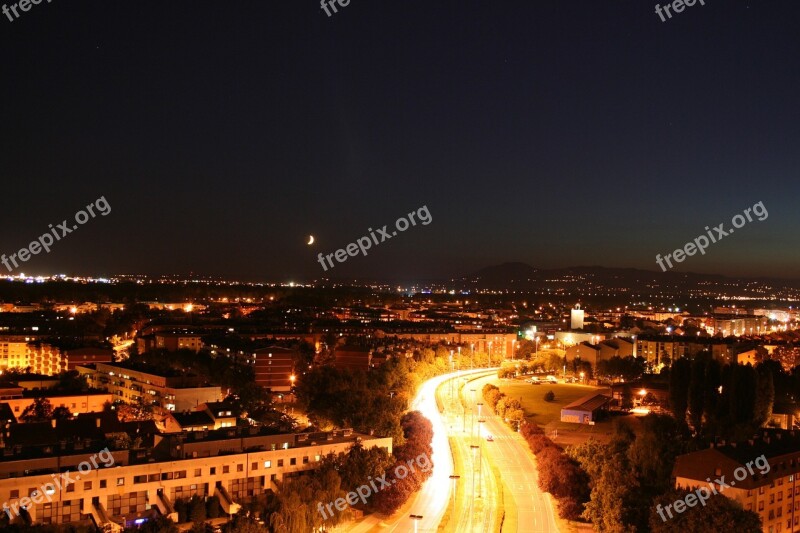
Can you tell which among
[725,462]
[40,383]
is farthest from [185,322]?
[725,462]

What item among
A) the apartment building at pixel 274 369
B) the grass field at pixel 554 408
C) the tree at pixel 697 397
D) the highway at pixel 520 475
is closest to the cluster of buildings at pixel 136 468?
the highway at pixel 520 475

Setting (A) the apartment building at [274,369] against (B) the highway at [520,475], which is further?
(A) the apartment building at [274,369]

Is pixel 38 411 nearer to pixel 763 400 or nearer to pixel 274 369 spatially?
pixel 274 369

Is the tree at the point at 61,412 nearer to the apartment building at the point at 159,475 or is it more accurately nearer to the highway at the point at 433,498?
the apartment building at the point at 159,475

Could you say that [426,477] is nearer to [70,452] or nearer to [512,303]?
[70,452]

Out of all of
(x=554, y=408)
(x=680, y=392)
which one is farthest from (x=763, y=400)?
(x=554, y=408)
